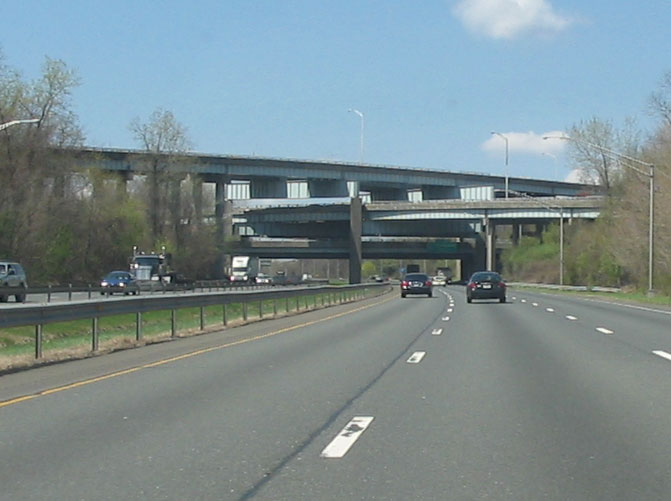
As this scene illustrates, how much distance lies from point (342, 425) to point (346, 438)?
2.67 ft

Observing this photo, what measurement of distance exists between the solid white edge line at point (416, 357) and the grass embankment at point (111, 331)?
6078 millimetres

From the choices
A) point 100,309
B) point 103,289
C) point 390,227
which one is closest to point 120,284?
point 103,289

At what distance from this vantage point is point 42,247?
7119 cm

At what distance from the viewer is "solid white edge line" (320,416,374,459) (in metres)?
9.39

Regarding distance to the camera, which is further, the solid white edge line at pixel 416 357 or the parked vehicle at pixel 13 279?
the parked vehicle at pixel 13 279

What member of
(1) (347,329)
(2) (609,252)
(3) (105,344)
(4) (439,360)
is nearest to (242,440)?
(4) (439,360)

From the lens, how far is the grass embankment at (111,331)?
20562 mm

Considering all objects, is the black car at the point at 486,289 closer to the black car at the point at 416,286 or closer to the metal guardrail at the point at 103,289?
the black car at the point at 416,286

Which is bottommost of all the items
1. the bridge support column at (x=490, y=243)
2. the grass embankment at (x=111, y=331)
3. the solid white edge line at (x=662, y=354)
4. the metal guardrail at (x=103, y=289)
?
the grass embankment at (x=111, y=331)

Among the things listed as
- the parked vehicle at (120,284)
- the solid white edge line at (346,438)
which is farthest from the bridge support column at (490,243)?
the solid white edge line at (346,438)

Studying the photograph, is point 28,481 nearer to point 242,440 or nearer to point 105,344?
point 242,440

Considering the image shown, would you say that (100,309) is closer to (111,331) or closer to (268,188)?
(111,331)

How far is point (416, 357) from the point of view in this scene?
1905 cm

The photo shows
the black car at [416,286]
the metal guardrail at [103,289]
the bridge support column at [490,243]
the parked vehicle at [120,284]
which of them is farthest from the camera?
the bridge support column at [490,243]
